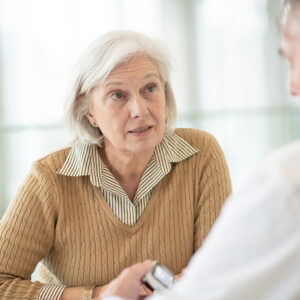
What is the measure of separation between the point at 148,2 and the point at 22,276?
2.96 meters

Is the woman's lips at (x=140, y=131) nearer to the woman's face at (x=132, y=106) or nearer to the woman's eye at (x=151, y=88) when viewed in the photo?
the woman's face at (x=132, y=106)

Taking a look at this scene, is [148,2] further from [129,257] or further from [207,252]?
[207,252]

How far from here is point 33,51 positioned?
325cm

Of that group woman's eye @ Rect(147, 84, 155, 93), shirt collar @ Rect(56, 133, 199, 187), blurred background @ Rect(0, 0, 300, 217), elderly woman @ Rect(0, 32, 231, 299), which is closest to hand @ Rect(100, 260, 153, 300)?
elderly woman @ Rect(0, 32, 231, 299)

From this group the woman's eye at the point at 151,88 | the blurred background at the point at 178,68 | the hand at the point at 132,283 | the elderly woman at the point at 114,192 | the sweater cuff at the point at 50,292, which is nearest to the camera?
the hand at the point at 132,283

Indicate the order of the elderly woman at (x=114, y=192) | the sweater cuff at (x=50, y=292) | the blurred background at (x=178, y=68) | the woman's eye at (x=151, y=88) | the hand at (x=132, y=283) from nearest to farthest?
1. the hand at (x=132, y=283)
2. the sweater cuff at (x=50, y=292)
3. the elderly woman at (x=114, y=192)
4. the woman's eye at (x=151, y=88)
5. the blurred background at (x=178, y=68)

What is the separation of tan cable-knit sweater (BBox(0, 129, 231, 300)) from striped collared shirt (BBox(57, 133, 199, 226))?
0.03 m

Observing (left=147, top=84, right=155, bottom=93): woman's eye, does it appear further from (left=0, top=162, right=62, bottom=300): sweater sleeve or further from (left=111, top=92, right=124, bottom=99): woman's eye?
(left=0, top=162, right=62, bottom=300): sweater sleeve

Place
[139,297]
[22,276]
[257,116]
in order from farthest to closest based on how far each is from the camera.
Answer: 1. [257,116]
2. [22,276]
3. [139,297]

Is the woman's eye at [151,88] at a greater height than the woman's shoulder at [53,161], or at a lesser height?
greater

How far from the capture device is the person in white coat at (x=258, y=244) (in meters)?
0.80

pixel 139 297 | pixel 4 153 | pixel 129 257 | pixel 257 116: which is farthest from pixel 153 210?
pixel 257 116

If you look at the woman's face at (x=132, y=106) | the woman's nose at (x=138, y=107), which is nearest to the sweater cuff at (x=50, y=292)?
the woman's face at (x=132, y=106)

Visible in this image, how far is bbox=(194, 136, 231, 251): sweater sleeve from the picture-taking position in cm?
186
